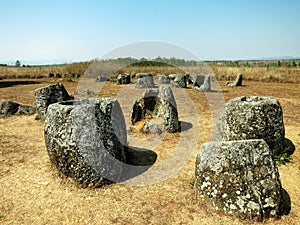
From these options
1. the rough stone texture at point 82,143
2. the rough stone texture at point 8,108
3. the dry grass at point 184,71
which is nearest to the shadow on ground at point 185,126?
the rough stone texture at point 82,143

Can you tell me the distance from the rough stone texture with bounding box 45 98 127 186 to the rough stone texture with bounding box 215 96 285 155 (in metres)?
3.14

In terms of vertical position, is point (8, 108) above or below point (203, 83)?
below

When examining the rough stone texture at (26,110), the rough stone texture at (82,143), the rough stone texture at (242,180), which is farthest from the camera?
the rough stone texture at (26,110)

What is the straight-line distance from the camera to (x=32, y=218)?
458 centimetres

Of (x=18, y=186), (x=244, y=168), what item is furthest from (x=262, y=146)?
(x=18, y=186)

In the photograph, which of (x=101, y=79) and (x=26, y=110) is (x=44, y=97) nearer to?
(x=26, y=110)

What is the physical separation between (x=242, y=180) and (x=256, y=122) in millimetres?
2448

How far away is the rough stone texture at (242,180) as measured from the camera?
4473 mm

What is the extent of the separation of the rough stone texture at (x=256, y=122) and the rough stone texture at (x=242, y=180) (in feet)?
6.22

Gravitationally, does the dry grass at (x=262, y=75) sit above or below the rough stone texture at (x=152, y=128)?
above

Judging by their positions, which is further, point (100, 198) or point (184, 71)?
point (184, 71)

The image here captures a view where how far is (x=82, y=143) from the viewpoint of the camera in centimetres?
537

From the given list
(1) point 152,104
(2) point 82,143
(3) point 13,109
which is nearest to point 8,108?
(3) point 13,109

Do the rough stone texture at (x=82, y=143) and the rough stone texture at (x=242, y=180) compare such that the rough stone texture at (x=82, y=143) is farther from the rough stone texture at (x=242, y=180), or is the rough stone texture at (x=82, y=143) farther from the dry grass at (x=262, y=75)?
the dry grass at (x=262, y=75)
